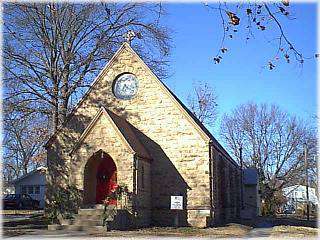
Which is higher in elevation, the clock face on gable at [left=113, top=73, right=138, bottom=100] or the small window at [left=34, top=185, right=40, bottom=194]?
the clock face on gable at [left=113, top=73, right=138, bottom=100]

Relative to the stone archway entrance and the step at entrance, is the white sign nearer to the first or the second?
the step at entrance

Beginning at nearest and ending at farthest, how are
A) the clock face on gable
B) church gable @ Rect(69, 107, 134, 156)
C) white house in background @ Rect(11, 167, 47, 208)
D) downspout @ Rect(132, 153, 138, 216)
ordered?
downspout @ Rect(132, 153, 138, 216) → church gable @ Rect(69, 107, 134, 156) → the clock face on gable → white house in background @ Rect(11, 167, 47, 208)

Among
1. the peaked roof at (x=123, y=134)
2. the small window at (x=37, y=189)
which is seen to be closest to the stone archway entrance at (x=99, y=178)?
the peaked roof at (x=123, y=134)

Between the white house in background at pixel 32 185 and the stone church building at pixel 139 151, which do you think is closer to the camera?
the stone church building at pixel 139 151

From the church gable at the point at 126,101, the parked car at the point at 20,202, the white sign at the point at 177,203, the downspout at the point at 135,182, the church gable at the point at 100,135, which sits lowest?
the parked car at the point at 20,202

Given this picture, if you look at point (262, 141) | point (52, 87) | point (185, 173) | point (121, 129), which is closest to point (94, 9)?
point (52, 87)

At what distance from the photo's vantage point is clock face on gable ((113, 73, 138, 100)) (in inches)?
1093

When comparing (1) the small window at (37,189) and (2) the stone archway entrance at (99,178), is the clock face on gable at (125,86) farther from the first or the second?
(1) the small window at (37,189)

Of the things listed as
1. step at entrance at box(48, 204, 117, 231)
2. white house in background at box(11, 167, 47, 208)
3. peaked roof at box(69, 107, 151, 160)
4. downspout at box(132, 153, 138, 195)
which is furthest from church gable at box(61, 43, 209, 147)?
white house in background at box(11, 167, 47, 208)

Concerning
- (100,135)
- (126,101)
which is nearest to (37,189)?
(126,101)

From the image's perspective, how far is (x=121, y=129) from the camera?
80.0ft

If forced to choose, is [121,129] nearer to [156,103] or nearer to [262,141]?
[156,103]

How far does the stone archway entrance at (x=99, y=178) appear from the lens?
24.8m

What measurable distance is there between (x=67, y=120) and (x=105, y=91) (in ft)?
9.54
